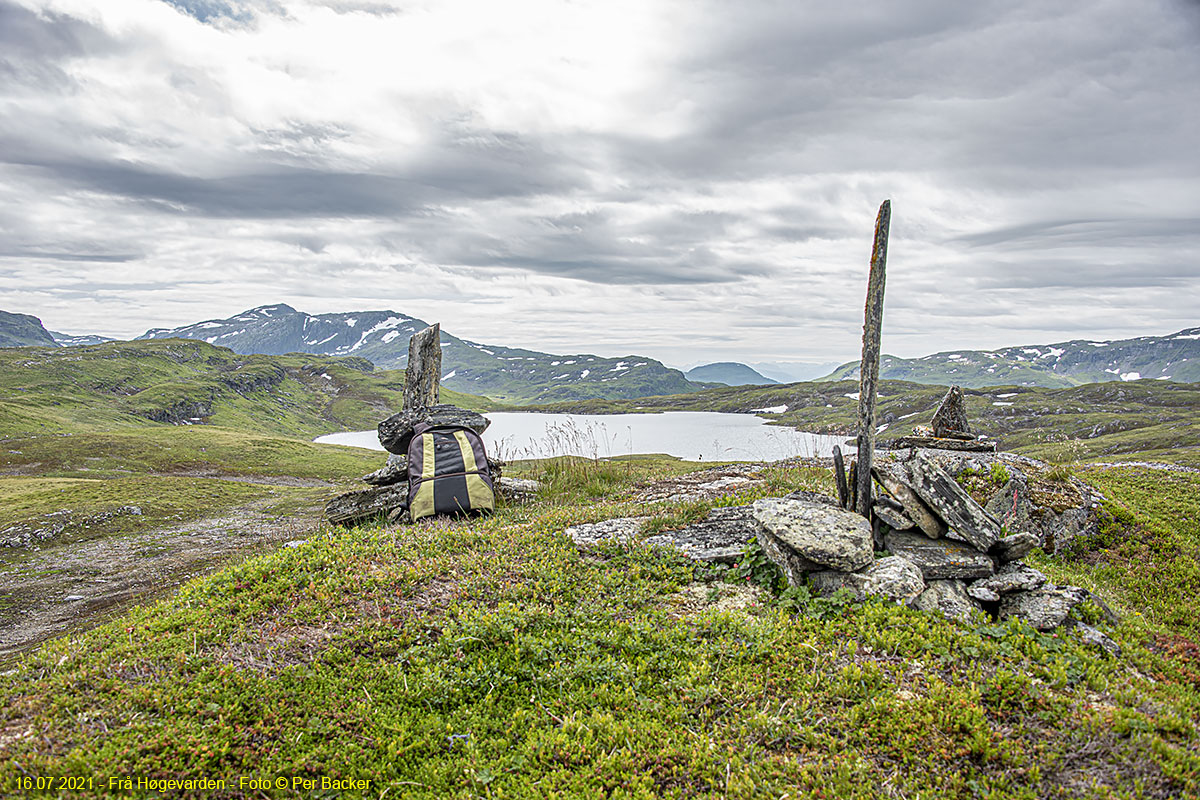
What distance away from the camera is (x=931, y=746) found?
18.2 ft

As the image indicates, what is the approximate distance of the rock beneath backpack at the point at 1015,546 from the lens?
909cm

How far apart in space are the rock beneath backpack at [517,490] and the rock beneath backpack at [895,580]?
417 inches

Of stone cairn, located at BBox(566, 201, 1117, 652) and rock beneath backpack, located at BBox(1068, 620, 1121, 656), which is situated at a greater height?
stone cairn, located at BBox(566, 201, 1117, 652)

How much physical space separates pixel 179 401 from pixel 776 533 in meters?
169

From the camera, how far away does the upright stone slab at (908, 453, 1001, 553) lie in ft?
30.2

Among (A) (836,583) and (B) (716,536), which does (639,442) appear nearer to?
(B) (716,536)

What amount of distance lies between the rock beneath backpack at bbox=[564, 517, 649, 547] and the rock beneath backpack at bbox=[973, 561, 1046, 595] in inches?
241

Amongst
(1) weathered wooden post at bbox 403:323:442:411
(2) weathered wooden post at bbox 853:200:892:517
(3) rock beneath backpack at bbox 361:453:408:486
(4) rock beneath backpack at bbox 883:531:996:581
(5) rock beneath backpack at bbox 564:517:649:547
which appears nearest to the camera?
(4) rock beneath backpack at bbox 883:531:996:581

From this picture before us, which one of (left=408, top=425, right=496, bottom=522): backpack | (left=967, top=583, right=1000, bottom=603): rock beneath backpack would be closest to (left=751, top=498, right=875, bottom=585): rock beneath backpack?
(left=967, top=583, right=1000, bottom=603): rock beneath backpack

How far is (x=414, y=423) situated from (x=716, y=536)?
37.8ft

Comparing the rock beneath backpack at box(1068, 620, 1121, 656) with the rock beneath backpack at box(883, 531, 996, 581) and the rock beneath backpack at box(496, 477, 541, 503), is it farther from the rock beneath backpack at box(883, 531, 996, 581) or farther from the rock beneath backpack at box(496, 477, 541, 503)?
the rock beneath backpack at box(496, 477, 541, 503)

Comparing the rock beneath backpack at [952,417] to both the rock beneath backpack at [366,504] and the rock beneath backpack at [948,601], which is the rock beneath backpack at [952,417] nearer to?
the rock beneath backpack at [948,601]

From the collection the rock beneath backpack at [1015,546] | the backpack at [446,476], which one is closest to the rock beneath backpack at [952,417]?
the rock beneath backpack at [1015,546]

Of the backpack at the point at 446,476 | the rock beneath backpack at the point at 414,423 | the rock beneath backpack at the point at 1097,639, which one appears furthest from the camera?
the rock beneath backpack at the point at 414,423
